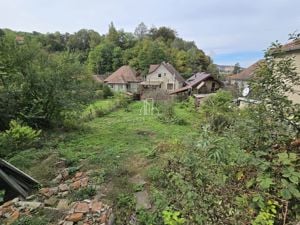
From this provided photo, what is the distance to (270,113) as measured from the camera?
3.01m

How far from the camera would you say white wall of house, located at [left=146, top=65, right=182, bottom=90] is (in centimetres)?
3175

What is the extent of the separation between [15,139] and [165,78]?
25023mm

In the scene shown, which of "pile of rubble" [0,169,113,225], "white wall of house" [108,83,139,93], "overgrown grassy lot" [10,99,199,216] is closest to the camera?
"pile of rubble" [0,169,113,225]

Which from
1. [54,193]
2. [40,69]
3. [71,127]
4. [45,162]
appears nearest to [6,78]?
[40,69]

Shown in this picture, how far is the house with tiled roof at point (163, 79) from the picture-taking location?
31750 mm

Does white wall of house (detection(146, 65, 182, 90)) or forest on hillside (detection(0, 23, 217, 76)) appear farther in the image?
forest on hillside (detection(0, 23, 217, 76))

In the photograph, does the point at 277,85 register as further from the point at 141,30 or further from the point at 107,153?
the point at 141,30

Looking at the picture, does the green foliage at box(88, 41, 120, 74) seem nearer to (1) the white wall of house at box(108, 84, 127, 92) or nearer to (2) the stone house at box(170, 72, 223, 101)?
(1) the white wall of house at box(108, 84, 127, 92)

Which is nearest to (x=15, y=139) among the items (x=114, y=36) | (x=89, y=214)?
(x=89, y=214)

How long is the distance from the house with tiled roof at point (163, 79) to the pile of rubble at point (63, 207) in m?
26.4

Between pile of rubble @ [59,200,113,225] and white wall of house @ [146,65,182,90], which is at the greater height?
white wall of house @ [146,65,182,90]

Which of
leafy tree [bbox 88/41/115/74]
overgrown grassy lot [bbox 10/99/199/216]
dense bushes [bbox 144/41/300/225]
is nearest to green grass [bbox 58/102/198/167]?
overgrown grassy lot [bbox 10/99/199/216]

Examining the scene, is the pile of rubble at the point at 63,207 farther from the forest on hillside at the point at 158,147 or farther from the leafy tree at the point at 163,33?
the leafy tree at the point at 163,33

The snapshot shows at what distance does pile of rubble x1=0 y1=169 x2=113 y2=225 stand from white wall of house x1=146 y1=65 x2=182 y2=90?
26.9m
